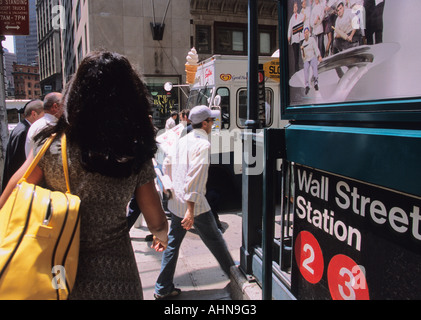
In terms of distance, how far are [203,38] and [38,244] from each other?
18.9 m

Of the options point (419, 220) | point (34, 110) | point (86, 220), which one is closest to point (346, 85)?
point (419, 220)

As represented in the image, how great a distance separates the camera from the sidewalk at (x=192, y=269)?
3531mm

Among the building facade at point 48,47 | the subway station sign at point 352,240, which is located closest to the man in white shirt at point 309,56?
the subway station sign at point 352,240

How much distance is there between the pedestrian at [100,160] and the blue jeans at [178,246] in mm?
1782

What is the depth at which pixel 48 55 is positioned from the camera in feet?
180

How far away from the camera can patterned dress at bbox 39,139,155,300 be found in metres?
1.50

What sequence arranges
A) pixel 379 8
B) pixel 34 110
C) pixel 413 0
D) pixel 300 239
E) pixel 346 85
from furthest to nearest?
pixel 34 110 → pixel 300 239 → pixel 346 85 → pixel 379 8 → pixel 413 0

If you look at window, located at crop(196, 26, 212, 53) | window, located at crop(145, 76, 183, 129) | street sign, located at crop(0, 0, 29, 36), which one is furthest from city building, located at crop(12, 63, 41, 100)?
street sign, located at crop(0, 0, 29, 36)

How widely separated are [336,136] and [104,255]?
4.06ft

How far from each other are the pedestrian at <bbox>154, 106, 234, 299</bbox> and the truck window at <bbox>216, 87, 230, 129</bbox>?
407 centimetres

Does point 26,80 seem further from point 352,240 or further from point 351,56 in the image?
point 352,240

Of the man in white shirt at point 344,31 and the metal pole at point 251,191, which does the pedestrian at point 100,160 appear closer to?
the man in white shirt at point 344,31

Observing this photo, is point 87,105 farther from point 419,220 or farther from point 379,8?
point 419,220

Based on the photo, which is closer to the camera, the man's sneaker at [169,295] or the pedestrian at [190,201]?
the pedestrian at [190,201]
